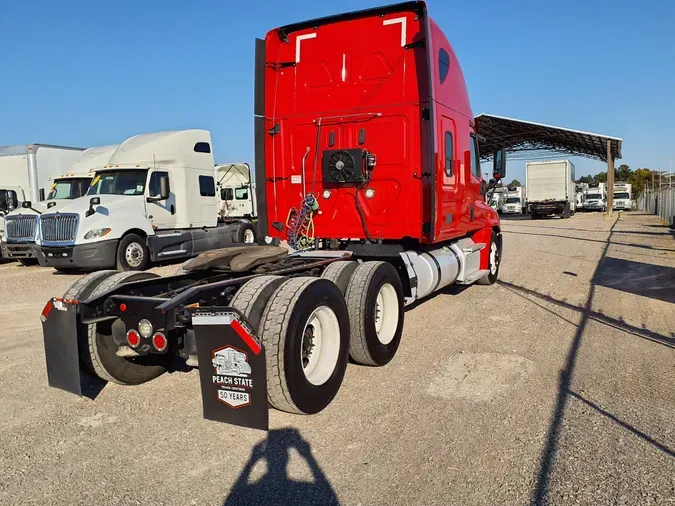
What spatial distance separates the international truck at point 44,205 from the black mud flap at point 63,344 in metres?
10.0

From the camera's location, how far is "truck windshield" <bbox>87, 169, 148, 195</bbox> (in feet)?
45.6

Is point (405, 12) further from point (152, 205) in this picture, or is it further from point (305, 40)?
point (152, 205)

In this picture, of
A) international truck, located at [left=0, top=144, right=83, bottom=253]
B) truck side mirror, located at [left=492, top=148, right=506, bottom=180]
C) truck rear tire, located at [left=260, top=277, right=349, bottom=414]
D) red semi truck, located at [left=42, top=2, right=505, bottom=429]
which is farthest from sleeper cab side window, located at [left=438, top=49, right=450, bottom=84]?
international truck, located at [left=0, top=144, right=83, bottom=253]

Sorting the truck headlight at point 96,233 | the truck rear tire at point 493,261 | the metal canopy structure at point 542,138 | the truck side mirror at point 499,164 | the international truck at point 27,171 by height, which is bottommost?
the truck rear tire at point 493,261

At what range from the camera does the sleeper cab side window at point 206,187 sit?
1542cm

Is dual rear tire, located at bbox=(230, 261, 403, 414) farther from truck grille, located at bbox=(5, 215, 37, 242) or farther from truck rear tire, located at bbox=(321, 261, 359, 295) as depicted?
truck grille, located at bbox=(5, 215, 37, 242)

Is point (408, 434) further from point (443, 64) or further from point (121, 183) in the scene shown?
point (121, 183)

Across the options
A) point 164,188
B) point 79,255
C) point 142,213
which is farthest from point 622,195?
point 79,255

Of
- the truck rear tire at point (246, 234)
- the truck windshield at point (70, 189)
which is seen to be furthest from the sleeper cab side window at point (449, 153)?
the truck windshield at point (70, 189)

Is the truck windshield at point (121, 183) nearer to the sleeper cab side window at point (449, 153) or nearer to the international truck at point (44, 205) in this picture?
the international truck at point (44, 205)

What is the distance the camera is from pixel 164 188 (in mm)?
13953

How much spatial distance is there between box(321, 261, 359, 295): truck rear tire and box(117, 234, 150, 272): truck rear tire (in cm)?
901

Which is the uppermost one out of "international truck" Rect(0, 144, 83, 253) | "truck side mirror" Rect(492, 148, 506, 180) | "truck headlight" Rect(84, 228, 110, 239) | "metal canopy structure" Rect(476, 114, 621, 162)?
"metal canopy structure" Rect(476, 114, 621, 162)

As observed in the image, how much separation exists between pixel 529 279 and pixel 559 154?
3860cm
